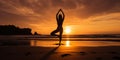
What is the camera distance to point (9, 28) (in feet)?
319

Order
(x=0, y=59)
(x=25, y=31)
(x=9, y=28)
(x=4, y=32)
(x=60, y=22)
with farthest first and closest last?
(x=25, y=31) → (x=9, y=28) → (x=4, y=32) → (x=60, y=22) → (x=0, y=59)

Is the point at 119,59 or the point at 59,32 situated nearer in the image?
the point at 119,59

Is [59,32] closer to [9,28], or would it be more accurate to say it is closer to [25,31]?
[9,28]

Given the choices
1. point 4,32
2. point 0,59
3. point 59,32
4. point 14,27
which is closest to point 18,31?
point 14,27

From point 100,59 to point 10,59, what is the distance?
3.01m

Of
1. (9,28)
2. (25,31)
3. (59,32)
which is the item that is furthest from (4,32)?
(59,32)

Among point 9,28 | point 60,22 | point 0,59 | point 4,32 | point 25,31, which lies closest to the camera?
point 0,59

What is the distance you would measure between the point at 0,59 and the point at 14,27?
98.3m

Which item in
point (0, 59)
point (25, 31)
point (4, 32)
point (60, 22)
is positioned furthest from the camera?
point (25, 31)

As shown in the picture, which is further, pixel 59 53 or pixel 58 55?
pixel 59 53

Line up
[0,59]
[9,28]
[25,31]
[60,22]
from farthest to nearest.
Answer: [25,31]
[9,28]
[60,22]
[0,59]

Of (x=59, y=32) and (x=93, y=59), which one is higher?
(x=59, y=32)

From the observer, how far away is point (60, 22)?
13.1 meters

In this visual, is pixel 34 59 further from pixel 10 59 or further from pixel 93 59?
pixel 93 59
